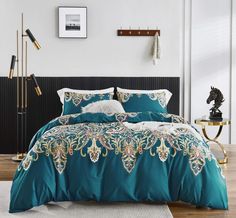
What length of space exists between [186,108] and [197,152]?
259cm

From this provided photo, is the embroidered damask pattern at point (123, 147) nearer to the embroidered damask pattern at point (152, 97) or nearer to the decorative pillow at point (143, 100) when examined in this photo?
the decorative pillow at point (143, 100)

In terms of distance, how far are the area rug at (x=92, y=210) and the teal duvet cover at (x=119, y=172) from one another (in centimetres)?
7

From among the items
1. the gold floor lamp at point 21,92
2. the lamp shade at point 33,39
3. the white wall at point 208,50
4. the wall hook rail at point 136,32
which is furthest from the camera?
the white wall at point 208,50

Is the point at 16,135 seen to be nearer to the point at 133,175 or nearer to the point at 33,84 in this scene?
the point at 33,84

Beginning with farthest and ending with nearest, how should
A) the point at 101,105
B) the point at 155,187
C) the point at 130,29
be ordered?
the point at 130,29
the point at 101,105
the point at 155,187

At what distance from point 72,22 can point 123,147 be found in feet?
8.69

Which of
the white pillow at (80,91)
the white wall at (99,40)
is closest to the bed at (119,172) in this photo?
the white pillow at (80,91)

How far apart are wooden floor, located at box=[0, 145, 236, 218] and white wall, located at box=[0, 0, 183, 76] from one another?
1239mm

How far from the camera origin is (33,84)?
6176mm

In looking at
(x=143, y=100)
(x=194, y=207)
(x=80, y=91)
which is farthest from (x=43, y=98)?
(x=194, y=207)

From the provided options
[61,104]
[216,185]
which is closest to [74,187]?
[216,185]

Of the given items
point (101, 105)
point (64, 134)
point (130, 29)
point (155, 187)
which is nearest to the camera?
point (155, 187)

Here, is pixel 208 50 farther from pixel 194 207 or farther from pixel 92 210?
pixel 92 210

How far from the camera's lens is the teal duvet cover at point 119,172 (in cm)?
377
